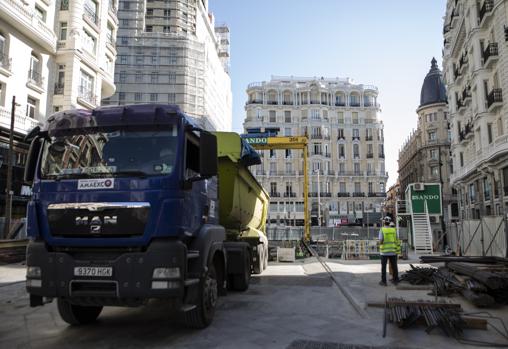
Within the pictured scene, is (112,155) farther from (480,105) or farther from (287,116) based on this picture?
(287,116)

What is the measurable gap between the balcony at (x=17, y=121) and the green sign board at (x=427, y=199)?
2412 cm

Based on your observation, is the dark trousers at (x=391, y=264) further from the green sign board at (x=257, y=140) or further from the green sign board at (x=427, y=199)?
the green sign board at (x=427, y=199)

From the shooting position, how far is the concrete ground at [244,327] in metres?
5.96

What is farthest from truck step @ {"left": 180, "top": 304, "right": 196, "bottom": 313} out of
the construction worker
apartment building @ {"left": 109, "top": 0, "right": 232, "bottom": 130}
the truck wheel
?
apartment building @ {"left": 109, "top": 0, "right": 232, "bottom": 130}

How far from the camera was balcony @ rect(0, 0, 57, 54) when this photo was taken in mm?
22625

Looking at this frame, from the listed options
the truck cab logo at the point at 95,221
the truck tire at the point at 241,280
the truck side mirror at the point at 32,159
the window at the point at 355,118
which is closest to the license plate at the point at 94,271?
the truck cab logo at the point at 95,221

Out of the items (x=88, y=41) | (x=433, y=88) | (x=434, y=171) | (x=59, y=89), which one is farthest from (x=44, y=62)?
(x=434, y=171)

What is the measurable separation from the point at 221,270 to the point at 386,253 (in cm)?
586

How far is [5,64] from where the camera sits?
23062 millimetres

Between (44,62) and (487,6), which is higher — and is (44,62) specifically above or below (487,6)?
below

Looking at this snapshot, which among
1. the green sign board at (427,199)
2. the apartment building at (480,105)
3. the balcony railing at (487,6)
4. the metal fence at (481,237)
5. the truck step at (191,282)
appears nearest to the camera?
the truck step at (191,282)

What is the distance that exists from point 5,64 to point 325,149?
2154 inches

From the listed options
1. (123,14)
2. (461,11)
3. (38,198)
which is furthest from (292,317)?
(123,14)

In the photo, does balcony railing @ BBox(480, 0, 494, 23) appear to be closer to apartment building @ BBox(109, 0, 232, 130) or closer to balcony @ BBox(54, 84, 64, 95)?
balcony @ BBox(54, 84, 64, 95)
